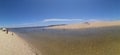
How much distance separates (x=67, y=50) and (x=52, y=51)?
32 centimetres

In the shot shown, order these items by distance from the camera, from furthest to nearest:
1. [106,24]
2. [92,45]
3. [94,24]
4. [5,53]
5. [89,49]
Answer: [94,24], [106,24], [92,45], [89,49], [5,53]

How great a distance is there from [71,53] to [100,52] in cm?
56

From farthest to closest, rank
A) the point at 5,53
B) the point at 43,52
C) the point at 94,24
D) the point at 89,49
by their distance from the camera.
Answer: the point at 94,24 < the point at 89,49 < the point at 43,52 < the point at 5,53

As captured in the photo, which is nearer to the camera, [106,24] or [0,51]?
[0,51]

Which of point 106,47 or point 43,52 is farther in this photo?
point 106,47

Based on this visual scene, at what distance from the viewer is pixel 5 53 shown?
3.94m

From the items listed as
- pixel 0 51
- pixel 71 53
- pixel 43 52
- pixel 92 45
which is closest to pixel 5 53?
pixel 0 51

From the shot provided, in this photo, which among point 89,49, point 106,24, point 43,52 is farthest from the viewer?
point 106,24

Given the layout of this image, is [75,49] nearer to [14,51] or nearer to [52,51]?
[52,51]

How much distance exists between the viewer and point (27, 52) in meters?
4.10

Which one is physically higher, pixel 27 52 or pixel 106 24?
pixel 106 24

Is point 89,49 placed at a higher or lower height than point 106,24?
lower

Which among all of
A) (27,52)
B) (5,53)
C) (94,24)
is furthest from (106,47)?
(94,24)

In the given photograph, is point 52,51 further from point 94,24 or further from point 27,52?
point 94,24
